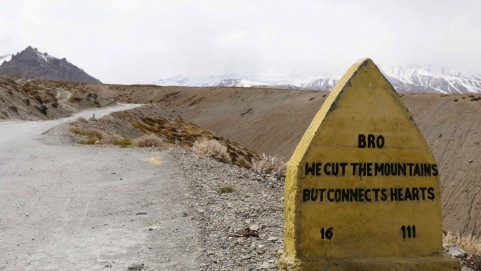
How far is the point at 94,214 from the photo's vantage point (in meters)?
9.99

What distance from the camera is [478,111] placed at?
194 feet

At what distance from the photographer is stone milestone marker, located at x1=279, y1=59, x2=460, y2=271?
16.8 ft

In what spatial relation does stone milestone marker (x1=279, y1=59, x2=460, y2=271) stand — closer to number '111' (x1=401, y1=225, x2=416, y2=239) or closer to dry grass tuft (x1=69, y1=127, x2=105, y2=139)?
number '111' (x1=401, y1=225, x2=416, y2=239)

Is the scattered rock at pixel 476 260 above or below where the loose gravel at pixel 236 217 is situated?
below

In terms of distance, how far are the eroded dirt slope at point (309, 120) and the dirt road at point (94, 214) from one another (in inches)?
1172

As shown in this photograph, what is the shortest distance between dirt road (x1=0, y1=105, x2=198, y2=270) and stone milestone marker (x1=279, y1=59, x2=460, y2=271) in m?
2.19

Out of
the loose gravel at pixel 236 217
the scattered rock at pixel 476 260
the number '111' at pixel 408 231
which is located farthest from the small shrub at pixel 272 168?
the number '111' at pixel 408 231

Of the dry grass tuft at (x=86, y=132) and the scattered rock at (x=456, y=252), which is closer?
the scattered rock at (x=456, y=252)

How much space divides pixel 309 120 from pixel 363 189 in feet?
213

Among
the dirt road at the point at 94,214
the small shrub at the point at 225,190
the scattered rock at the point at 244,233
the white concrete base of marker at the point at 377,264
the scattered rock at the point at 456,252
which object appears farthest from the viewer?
the small shrub at the point at 225,190

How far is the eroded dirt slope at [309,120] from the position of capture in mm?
43938

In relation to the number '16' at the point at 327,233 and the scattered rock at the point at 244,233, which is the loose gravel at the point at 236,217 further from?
the number '16' at the point at 327,233

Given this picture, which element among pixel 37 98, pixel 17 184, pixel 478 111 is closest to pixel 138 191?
pixel 17 184

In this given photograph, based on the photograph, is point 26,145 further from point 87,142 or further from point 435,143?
point 435,143
